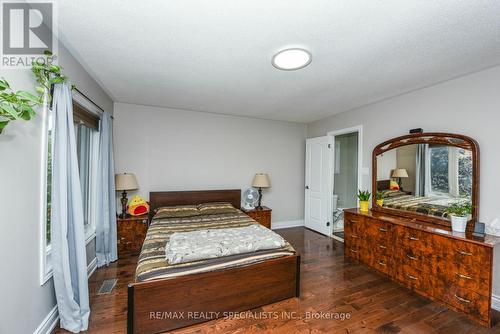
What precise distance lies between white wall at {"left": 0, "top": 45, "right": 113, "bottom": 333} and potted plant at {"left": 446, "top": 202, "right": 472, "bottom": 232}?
145 inches

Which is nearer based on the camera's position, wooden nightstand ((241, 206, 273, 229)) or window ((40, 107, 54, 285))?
window ((40, 107, 54, 285))

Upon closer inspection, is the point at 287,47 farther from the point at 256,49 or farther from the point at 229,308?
the point at 229,308

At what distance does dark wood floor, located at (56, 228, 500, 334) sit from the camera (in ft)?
5.91

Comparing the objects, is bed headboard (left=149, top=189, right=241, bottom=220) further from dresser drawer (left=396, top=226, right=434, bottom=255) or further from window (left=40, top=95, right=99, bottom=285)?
dresser drawer (left=396, top=226, right=434, bottom=255)

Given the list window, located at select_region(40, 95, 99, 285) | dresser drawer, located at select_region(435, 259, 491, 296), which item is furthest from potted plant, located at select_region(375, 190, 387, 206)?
window, located at select_region(40, 95, 99, 285)

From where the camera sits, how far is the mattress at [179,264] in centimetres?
176

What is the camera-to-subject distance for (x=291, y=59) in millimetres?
2004

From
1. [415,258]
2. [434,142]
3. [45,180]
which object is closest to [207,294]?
[45,180]

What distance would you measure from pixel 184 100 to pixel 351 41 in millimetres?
2447

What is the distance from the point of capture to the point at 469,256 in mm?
1915

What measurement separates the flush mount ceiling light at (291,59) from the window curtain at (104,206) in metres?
2.30

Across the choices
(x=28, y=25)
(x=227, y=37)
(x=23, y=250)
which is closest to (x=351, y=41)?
(x=227, y=37)

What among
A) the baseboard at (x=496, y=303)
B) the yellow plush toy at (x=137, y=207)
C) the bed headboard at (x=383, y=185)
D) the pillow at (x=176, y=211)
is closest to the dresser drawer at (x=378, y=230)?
the bed headboard at (x=383, y=185)

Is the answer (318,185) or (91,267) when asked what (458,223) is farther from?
(91,267)
